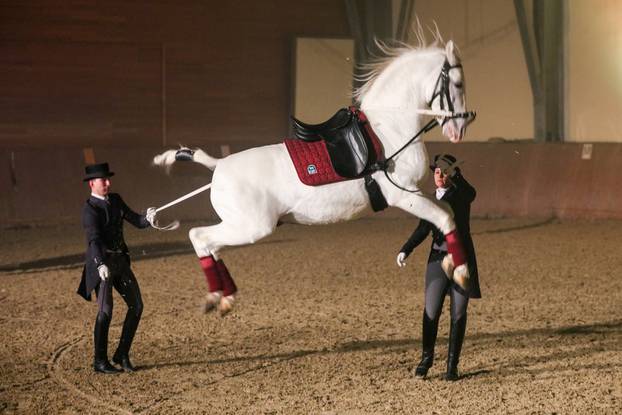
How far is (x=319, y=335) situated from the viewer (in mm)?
8742

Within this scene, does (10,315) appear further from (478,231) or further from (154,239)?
(478,231)

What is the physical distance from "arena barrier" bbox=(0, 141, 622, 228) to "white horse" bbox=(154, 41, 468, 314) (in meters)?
10.3

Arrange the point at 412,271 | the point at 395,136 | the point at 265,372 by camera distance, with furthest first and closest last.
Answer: the point at 412,271 < the point at 265,372 < the point at 395,136

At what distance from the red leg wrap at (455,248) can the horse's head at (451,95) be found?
624mm

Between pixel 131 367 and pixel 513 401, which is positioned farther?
pixel 131 367

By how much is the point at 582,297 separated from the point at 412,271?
2397 mm

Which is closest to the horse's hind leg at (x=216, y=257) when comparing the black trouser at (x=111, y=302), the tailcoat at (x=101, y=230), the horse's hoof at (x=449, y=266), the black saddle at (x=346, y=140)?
the black saddle at (x=346, y=140)

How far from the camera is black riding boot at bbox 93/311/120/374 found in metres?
7.43

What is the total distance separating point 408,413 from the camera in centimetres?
636

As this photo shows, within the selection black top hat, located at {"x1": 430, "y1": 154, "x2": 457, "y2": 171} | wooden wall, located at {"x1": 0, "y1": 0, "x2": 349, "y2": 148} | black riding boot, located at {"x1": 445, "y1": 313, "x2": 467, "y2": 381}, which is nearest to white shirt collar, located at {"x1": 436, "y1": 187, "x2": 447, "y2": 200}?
black top hat, located at {"x1": 430, "y1": 154, "x2": 457, "y2": 171}

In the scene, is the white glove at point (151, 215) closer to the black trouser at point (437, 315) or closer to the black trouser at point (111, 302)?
the black trouser at point (111, 302)

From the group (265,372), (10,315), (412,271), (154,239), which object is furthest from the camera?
(154,239)

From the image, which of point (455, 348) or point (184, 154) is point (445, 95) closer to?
point (184, 154)

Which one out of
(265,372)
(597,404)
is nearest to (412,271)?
(265,372)
